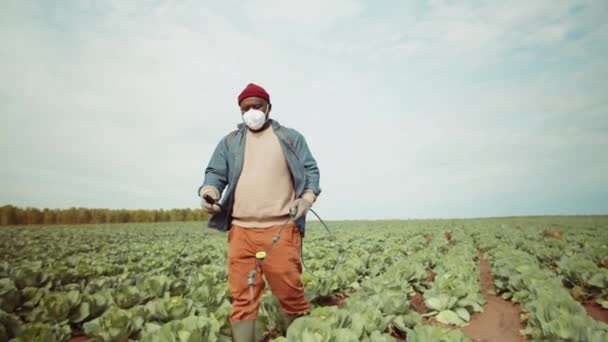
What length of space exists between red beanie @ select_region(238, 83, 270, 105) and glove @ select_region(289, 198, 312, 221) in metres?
0.92

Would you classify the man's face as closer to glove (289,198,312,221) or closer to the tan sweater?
the tan sweater

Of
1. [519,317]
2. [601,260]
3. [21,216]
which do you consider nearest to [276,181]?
[519,317]

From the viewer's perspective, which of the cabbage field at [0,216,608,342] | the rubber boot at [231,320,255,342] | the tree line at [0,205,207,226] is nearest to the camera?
the rubber boot at [231,320,255,342]

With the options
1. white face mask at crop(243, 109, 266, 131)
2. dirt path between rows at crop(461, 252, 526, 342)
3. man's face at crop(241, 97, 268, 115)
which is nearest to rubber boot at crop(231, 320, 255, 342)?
white face mask at crop(243, 109, 266, 131)

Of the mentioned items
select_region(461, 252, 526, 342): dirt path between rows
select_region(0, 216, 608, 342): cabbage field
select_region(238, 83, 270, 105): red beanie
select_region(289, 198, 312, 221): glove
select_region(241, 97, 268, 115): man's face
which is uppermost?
select_region(238, 83, 270, 105): red beanie

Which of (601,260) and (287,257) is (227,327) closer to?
(287,257)

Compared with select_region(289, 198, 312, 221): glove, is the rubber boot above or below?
below

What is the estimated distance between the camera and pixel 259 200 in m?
2.86

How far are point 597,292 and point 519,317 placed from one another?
196 cm

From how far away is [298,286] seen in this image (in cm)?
300

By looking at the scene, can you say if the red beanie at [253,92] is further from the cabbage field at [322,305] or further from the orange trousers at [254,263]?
the cabbage field at [322,305]

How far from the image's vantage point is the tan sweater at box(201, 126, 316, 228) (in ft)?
9.38

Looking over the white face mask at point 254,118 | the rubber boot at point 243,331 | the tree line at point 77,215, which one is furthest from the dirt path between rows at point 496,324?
the tree line at point 77,215

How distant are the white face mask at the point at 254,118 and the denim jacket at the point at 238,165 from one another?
0.43 ft
